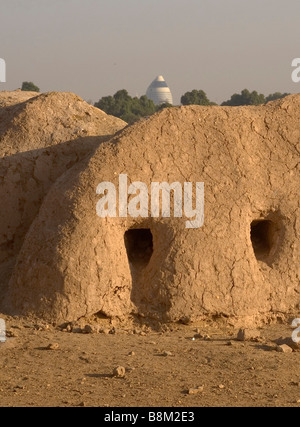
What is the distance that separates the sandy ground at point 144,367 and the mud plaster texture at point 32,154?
1387mm

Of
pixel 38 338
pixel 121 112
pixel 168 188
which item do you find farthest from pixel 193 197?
pixel 121 112

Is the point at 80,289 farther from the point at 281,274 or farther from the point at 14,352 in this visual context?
the point at 281,274

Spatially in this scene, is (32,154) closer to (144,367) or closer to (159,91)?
(144,367)

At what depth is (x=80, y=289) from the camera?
8172 millimetres

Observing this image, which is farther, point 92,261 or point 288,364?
point 92,261

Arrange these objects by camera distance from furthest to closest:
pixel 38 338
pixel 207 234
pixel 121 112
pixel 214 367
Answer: pixel 121 112 < pixel 207 234 < pixel 38 338 < pixel 214 367

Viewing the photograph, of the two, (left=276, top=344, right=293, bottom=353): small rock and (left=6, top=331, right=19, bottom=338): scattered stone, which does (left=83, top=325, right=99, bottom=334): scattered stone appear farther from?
(left=276, top=344, right=293, bottom=353): small rock

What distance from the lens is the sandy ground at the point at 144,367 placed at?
624cm

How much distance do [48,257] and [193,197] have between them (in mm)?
1570

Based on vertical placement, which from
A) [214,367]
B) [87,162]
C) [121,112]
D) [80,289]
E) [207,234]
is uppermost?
[121,112]

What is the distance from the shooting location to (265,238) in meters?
9.21

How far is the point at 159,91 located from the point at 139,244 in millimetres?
86561

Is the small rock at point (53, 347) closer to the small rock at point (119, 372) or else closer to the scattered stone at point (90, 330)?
the scattered stone at point (90, 330)

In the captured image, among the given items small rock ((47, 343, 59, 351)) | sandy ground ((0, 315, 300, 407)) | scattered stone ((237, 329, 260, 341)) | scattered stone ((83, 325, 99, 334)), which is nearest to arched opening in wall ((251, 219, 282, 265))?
sandy ground ((0, 315, 300, 407))
